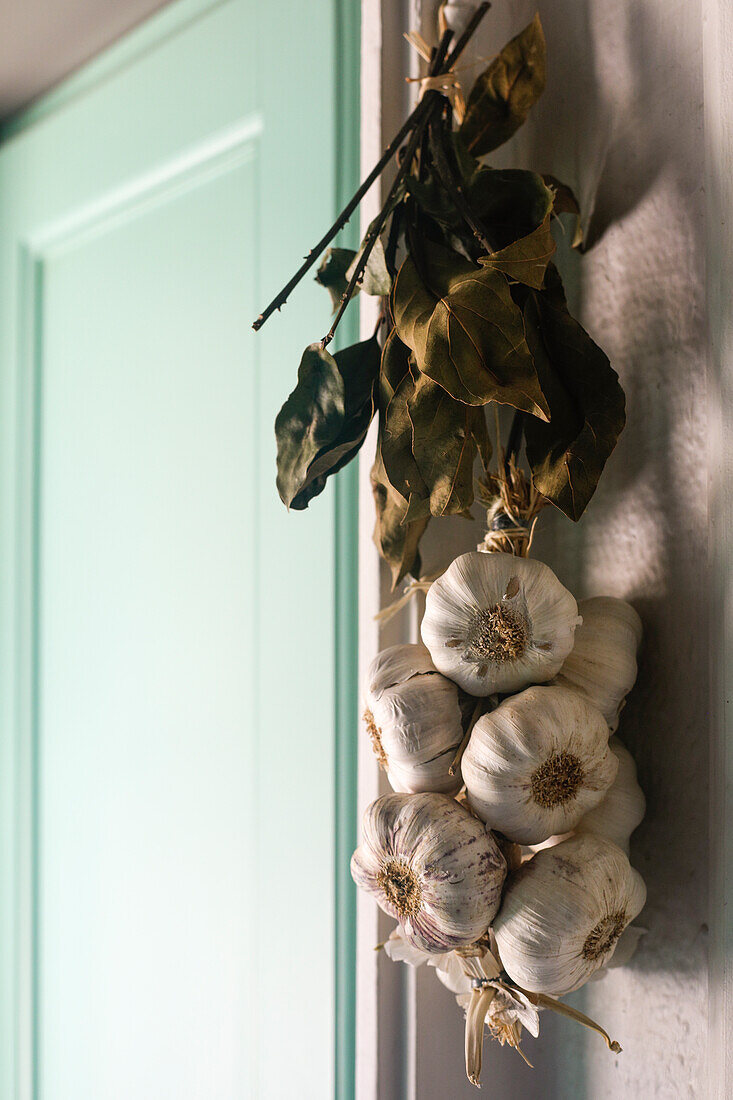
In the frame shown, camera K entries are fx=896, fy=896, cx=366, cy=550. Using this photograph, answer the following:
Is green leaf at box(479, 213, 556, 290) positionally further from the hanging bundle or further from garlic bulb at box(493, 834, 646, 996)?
garlic bulb at box(493, 834, 646, 996)

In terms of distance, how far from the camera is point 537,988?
0.39 m

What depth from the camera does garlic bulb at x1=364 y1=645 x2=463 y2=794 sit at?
0.40m

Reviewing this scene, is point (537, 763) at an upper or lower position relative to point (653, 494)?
lower

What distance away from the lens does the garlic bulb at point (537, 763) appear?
1.24 feet

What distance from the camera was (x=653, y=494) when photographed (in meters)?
0.45

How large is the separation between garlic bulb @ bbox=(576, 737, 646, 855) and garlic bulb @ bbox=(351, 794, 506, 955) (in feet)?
0.18

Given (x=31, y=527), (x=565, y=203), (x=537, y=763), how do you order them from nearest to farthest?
1. (x=537, y=763)
2. (x=565, y=203)
3. (x=31, y=527)

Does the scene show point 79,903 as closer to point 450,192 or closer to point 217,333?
point 217,333

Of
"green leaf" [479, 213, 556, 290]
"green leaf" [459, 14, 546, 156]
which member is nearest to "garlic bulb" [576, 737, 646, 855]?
"green leaf" [479, 213, 556, 290]

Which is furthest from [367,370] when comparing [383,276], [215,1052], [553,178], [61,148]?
[61,148]

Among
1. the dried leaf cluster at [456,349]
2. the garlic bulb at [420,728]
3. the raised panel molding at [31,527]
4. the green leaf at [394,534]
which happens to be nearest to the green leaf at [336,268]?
the dried leaf cluster at [456,349]

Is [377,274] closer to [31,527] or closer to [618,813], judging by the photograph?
[618,813]

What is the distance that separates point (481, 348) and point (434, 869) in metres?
0.22

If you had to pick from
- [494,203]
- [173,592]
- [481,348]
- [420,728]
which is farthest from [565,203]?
[173,592]
